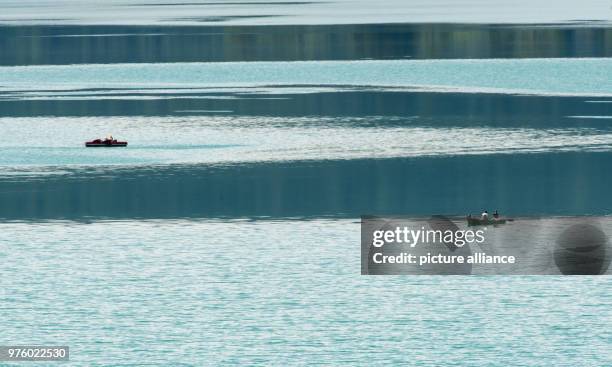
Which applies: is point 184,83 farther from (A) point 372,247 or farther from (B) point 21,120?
(A) point 372,247

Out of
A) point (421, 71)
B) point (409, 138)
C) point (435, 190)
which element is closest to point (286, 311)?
point (435, 190)

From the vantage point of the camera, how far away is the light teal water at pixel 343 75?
3069cm

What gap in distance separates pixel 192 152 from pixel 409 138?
3198mm

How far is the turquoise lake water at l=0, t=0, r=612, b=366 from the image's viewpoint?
1098 centimetres

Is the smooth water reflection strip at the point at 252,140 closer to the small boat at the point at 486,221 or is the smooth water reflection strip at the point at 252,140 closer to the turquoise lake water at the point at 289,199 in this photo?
the turquoise lake water at the point at 289,199

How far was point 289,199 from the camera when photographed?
16688 mm

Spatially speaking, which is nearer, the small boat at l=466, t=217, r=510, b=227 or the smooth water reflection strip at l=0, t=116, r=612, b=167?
the small boat at l=466, t=217, r=510, b=227

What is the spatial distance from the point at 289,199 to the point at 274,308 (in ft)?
16.7

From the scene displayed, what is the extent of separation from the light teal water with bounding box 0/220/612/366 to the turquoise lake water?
0.02m

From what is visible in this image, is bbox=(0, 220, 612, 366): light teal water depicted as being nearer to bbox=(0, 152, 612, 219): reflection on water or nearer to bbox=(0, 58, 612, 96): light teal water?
bbox=(0, 152, 612, 219): reflection on water

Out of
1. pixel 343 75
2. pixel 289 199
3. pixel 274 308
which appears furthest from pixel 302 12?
pixel 274 308

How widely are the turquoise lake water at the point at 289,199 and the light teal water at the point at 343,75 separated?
4.4 inches

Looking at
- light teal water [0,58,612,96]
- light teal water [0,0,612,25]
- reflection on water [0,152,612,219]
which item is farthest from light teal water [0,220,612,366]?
light teal water [0,0,612,25]

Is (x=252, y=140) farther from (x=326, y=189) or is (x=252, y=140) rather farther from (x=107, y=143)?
(x=326, y=189)
